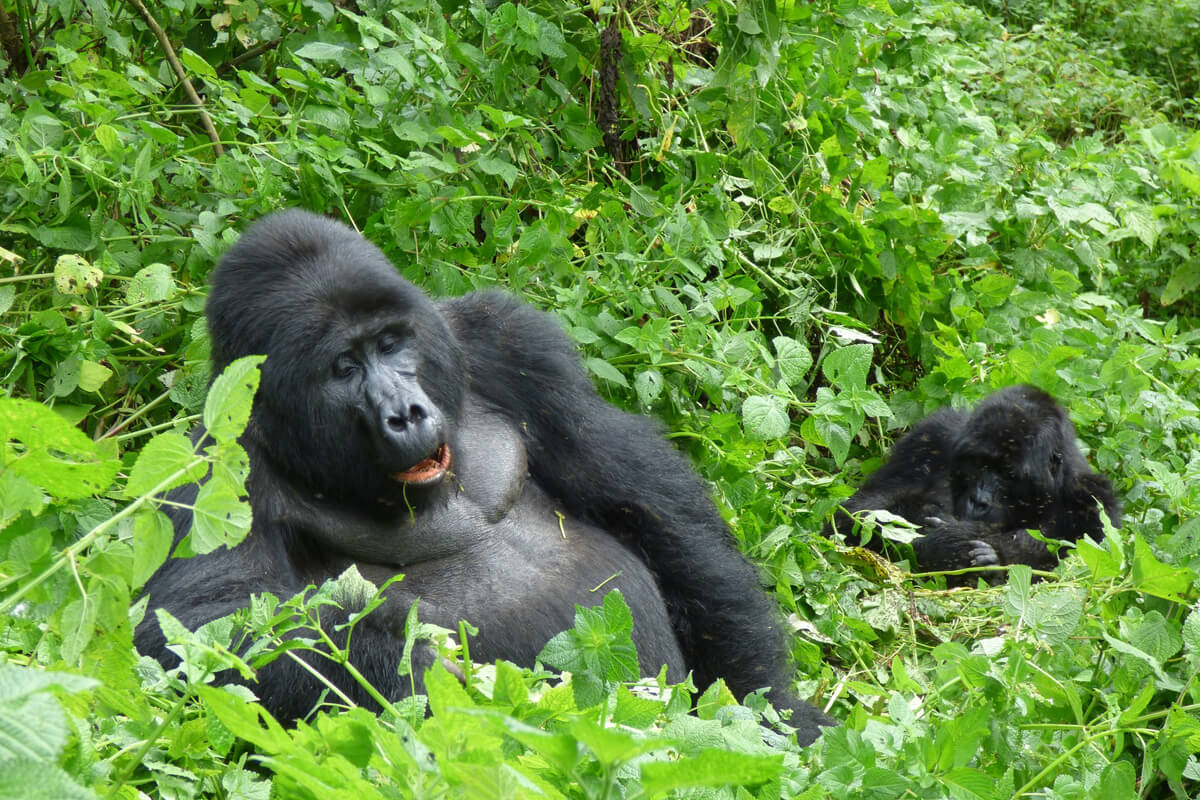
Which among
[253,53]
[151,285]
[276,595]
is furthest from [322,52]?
[276,595]

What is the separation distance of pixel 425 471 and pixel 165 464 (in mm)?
1704

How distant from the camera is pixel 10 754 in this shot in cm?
103

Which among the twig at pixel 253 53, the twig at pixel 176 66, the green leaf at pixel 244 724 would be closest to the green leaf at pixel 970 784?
the green leaf at pixel 244 724

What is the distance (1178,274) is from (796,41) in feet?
7.84

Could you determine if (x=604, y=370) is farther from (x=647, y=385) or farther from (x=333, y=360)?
(x=333, y=360)

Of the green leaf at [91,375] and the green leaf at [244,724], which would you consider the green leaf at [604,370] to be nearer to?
the green leaf at [91,375]

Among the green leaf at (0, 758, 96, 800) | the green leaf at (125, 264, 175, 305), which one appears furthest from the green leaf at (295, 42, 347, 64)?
the green leaf at (0, 758, 96, 800)

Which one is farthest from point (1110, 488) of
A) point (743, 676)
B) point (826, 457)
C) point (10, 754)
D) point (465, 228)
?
point (10, 754)

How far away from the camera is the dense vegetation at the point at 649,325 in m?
1.55

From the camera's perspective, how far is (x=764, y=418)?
3.78m

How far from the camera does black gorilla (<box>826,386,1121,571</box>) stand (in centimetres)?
508

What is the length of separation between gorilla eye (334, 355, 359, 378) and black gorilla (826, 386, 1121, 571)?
8.32 ft

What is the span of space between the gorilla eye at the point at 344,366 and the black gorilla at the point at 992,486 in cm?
253

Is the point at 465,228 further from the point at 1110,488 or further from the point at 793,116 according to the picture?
the point at 1110,488
